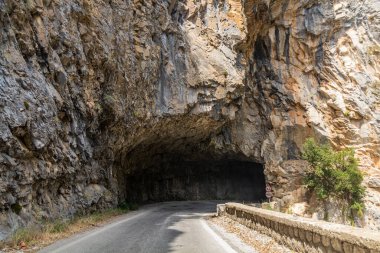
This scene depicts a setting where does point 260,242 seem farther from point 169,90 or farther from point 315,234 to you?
point 169,90

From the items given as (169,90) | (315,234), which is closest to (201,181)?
(169,90)

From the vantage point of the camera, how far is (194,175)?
42500 millimetres

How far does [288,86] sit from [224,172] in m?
14.2

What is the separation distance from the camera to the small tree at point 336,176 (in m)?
27.8

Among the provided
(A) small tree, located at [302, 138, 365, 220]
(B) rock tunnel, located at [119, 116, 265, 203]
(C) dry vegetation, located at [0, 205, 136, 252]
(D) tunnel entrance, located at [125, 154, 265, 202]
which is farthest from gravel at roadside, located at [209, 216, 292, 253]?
(D) tunnel entrance, located at [125, 154, 265, 202]

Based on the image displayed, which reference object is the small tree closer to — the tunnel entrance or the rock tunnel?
the rock tunnel

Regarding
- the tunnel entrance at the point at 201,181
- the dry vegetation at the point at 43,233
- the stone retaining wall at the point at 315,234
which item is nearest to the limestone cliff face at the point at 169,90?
the dry vegetation at the point at 43,233

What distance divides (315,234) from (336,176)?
23.7 meters

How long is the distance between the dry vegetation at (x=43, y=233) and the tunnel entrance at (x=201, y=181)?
25316 millimetres

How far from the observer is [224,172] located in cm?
4306

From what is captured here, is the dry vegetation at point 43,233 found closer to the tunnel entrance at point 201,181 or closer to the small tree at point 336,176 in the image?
the small tree at point 336,176

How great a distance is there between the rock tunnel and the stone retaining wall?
24794 mm

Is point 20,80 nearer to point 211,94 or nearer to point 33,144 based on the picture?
point 33,144

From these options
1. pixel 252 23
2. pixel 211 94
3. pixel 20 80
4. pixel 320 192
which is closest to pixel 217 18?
pixel 252 23
